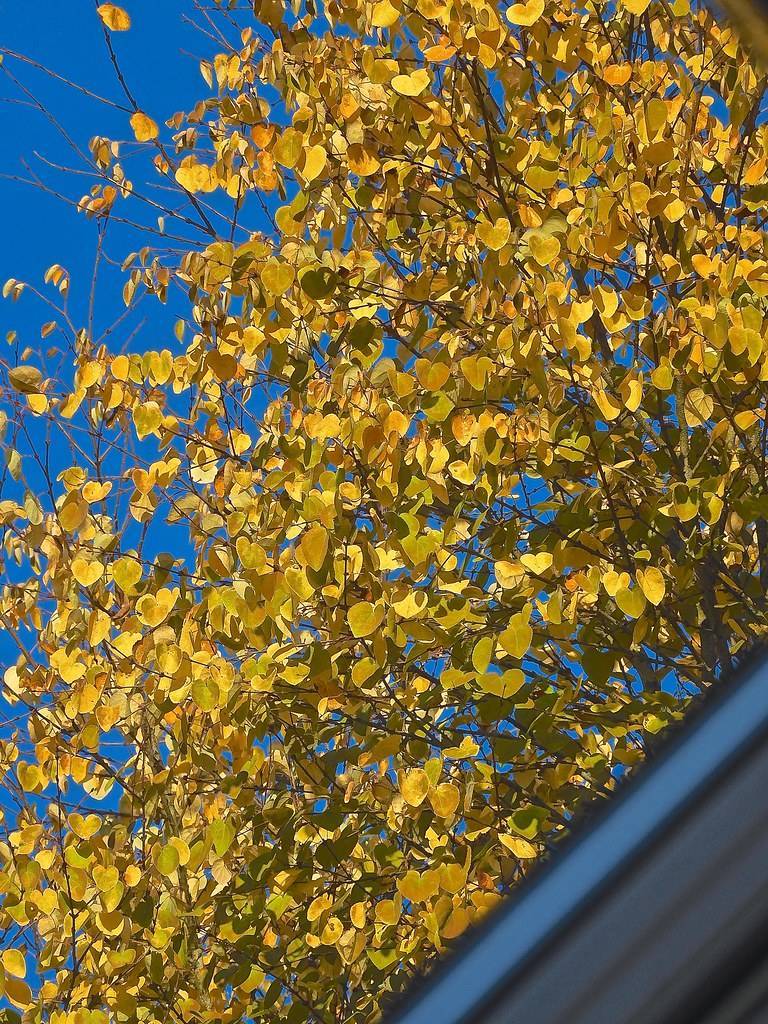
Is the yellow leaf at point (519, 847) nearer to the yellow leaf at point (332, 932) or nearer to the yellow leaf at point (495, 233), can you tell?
the yellow leaf at point (332, 932)

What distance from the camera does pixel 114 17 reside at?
480 centimetres

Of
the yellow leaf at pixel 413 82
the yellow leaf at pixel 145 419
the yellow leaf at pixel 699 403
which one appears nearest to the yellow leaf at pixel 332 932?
the yellow leaf at pixel 145 419

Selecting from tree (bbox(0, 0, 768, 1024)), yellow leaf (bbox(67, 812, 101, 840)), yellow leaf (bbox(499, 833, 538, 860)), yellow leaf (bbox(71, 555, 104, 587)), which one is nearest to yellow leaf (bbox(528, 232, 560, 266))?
tree (bbox(0, 0, 768, 1024))

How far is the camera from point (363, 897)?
4.33m

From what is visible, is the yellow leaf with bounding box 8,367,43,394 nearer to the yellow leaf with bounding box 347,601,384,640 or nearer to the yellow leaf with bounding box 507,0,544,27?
the yellow leaf with bounding box 347,601,384,640

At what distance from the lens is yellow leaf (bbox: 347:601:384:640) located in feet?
11.6

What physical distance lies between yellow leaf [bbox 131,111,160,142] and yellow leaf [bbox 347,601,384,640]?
2.57 metres

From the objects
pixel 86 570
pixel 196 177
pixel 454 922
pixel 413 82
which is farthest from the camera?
pixel 196 177

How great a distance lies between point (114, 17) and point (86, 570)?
235 cm

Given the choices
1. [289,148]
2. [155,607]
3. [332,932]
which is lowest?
[332,932]

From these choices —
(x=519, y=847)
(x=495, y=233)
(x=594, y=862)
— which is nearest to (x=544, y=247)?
(x=495, y=233)

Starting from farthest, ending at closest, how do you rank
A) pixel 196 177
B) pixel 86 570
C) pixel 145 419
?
1. pixel 196 177
2. pixel 145 419
3. pixel 86 570

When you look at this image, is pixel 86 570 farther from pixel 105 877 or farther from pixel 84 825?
pixel 105 877

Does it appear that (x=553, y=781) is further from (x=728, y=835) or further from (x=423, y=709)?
(x=728, y=835)
